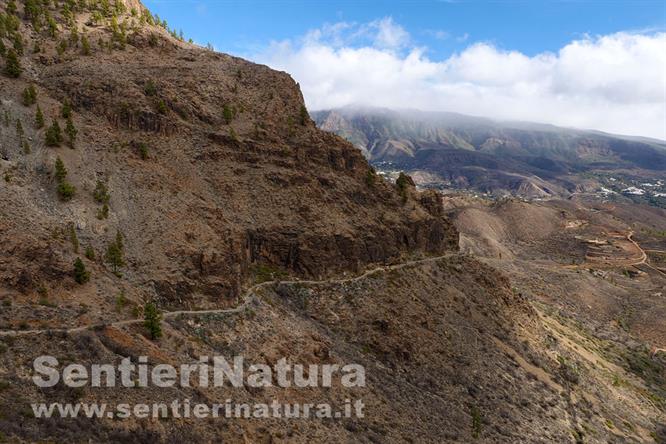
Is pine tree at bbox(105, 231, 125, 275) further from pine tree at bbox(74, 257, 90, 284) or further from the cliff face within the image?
pine tree at bbox(74, 257, 90, 284)

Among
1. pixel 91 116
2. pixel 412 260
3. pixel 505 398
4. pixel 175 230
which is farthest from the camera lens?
pixel 412 260

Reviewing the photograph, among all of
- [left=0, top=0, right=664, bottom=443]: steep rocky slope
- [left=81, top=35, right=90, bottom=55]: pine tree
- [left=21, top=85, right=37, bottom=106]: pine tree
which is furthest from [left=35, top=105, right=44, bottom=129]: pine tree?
[left=81, top=35, right=90, bottom=55]: pine tree

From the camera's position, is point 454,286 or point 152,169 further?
point 454,286

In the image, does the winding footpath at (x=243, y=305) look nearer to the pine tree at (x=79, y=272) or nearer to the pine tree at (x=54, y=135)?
the pine tree at (x=79, y=272)

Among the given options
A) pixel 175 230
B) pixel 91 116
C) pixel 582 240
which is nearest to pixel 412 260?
pixel 175 230

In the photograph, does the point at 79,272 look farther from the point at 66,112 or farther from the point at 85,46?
the point at 85,46

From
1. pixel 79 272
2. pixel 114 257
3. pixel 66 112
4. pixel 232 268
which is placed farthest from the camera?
pixel 66 112

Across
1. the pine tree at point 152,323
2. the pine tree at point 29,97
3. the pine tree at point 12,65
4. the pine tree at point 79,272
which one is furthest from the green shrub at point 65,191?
the pine tree at point 12,65

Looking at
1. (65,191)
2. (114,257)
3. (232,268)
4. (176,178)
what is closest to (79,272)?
(114,257)

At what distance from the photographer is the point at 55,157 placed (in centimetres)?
4003

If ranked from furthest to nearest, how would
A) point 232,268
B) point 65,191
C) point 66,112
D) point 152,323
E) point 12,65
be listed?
point 12,65 → point 66,112 → point 232,268 → point 65,191 → point 152,323

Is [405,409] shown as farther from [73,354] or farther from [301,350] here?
[73,354]

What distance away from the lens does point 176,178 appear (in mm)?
44625

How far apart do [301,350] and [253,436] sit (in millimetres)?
10608
